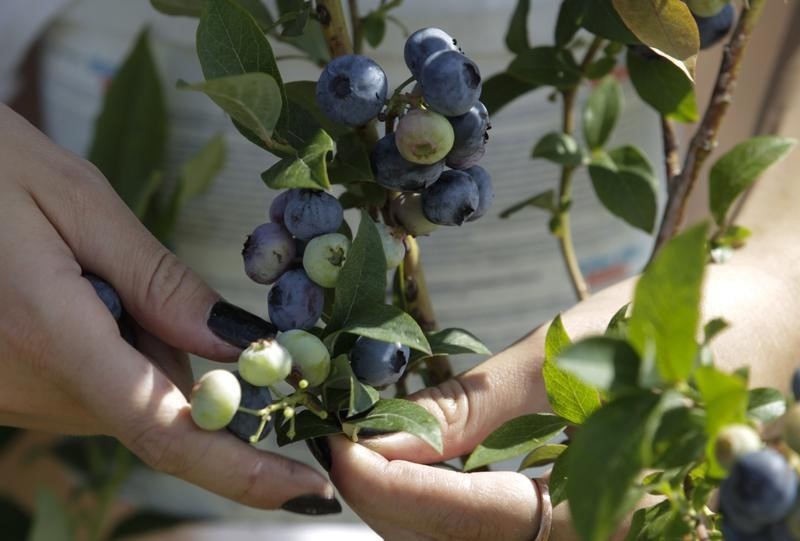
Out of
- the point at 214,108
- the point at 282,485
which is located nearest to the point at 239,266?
the point at 214,108

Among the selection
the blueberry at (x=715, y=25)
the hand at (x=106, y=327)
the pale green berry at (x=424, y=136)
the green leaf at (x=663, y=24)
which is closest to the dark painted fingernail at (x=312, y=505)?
the hand at (x=106, y=327)

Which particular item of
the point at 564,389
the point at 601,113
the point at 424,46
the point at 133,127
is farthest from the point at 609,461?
the point at 133,127

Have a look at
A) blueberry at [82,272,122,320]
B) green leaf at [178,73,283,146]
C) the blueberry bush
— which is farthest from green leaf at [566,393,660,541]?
blueberry at [82,272,122,320]

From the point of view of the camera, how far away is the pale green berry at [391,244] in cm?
60

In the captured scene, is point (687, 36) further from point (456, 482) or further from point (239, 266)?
point (239, 266)

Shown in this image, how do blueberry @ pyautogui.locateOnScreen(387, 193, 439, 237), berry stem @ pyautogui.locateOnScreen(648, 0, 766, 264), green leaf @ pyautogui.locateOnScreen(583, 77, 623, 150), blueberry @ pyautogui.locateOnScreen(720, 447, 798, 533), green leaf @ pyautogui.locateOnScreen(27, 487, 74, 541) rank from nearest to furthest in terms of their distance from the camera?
blueberry @ pyautogui.locateOnScreen(720, 447, 798, 533), blueberry @ pyautogui.locateOnScreen(387, 193, 439, 237), berry stem @ pyautogui.locateOnScreen(648, 0, 766, 264), green leaf @ pyautogui.locateOnScreen(583, 77, 623, 150), green leaf @ pyautogui.locateOnScreen(27, 487, 74, 541)

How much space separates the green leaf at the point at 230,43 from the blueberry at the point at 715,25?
35 cm

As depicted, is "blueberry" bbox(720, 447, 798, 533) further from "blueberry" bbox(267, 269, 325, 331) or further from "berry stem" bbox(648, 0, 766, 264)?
"berry stem" bbox(648, 0, 766, 264)

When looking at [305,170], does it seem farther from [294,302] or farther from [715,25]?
[715,25]

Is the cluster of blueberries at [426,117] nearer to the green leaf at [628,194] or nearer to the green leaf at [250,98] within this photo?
the green leaf at [250,98]

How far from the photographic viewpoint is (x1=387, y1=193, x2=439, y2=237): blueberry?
24.0 inches

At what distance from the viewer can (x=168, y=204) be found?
133 cm

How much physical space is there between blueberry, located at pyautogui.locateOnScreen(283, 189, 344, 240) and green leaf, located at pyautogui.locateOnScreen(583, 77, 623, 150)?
43 centimetres

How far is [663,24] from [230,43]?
25 centimetres
